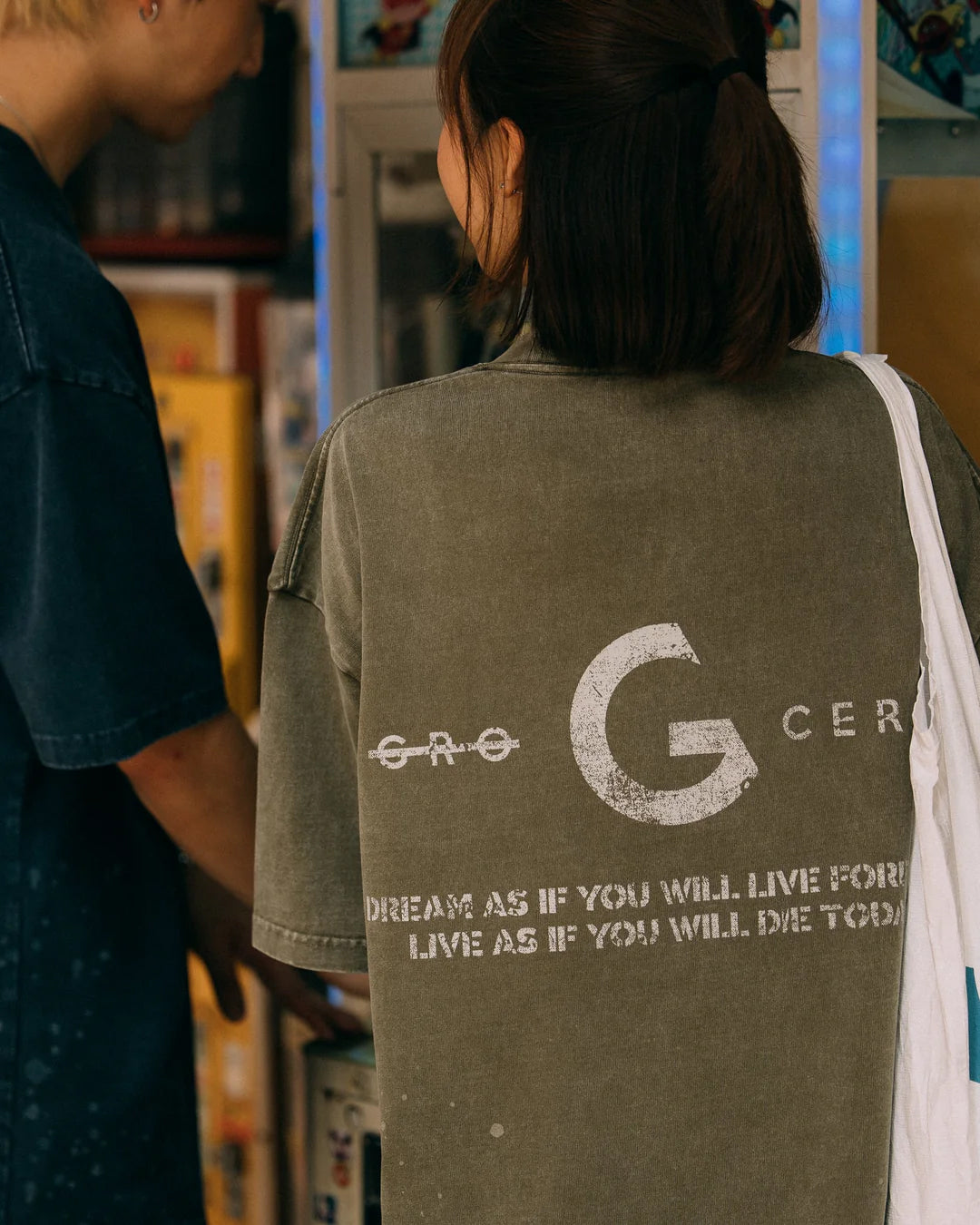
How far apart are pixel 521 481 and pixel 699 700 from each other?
0.22 meters

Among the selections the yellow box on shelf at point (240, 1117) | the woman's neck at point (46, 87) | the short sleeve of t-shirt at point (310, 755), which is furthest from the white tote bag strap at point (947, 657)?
the yellow box on shelf at point (240, 1117)

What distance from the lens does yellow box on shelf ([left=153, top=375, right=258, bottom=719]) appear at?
2.46 meters

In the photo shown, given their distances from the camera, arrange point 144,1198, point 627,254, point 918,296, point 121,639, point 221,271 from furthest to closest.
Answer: point 221,271
point 918,296
point 144,1198
point 121,639
point 627,254

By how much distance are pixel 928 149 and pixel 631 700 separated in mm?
924

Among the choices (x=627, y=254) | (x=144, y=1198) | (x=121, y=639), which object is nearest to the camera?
(x=627, y=254)

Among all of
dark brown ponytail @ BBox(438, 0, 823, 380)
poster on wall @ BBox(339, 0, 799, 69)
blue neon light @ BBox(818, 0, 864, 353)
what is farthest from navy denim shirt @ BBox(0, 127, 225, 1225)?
blue neon light @ BBox(818, 0, 864, 353)

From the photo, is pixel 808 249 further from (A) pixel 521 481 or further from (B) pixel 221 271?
(B) pixel 221 271

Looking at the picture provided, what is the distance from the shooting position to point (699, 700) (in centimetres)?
94

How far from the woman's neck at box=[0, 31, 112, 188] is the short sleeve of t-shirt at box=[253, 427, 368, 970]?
20.8 inches

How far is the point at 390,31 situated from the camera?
1.58m

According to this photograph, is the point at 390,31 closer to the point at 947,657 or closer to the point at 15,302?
the point at 15,302

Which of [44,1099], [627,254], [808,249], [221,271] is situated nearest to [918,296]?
[808,249]

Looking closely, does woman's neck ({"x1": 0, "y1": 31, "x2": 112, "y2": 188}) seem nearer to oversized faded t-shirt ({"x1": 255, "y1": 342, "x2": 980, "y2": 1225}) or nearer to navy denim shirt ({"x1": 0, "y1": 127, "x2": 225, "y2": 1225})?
navy denim shirt ({"x1": 0, "y1": 127, "x2": 225, "y2": 1225})

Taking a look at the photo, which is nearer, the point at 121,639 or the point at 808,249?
the point at 808,249
